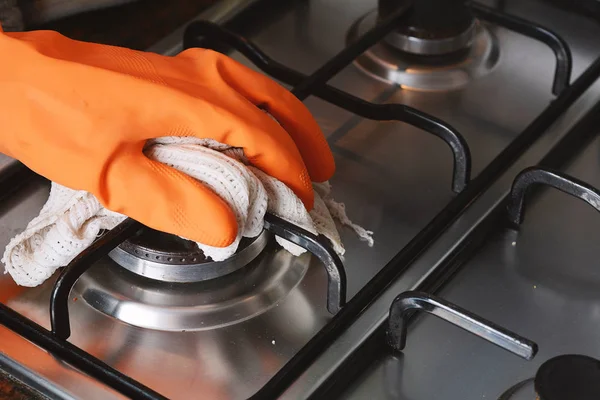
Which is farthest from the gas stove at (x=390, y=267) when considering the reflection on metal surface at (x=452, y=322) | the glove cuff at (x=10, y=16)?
the glove cuff at (x=10, y=16)

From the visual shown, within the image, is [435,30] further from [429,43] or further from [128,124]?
[128,124]

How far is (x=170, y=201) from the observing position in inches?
24.4

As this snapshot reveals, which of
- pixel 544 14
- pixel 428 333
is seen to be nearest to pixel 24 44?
pixel 428 333

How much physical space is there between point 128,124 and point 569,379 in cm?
31

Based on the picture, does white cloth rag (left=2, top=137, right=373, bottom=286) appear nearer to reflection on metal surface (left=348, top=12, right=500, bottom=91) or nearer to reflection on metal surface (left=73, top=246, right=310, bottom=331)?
reflection on metal surface (left=73, top=246, right=310, bottom=331)

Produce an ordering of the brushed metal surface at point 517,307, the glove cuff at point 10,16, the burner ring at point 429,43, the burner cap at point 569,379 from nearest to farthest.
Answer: the burner cap at point 569,379 < the brushed metal surface at point 517,307 < the glove cuff at point 10,16 < the burner ring at point 429,43

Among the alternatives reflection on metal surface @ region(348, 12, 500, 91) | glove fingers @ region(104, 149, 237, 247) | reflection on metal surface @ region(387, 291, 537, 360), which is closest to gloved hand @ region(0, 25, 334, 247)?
glove fingers @ region(104, 149, 237, 247)

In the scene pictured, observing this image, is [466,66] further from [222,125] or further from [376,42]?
[222,125]

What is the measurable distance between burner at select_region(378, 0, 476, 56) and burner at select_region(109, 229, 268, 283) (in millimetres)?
316

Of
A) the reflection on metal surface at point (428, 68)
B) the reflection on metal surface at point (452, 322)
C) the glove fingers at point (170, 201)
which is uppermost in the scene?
the glove fingers at point (170, 201)

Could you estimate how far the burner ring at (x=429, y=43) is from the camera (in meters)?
0.93

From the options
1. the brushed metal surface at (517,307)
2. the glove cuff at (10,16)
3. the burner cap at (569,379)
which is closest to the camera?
the burner cap at (569,379)

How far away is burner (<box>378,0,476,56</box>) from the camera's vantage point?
3.03 feet

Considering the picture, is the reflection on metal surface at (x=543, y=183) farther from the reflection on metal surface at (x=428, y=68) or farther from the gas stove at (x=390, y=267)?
the reflection on metal surface at (x=428, y=68)
